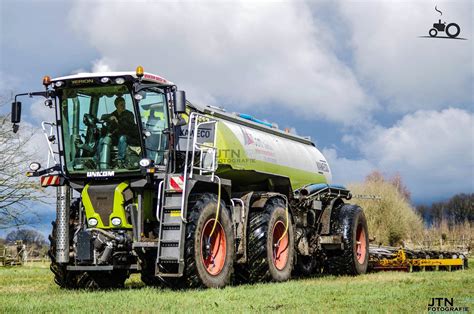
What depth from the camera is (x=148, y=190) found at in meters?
12.2

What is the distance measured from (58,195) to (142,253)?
2033mm

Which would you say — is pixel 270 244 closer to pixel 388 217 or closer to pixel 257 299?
pixel 257 299

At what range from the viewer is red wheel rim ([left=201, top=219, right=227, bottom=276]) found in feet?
38.7

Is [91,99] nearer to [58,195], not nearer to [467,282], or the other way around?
[58,195]

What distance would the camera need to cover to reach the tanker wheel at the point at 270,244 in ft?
43.0

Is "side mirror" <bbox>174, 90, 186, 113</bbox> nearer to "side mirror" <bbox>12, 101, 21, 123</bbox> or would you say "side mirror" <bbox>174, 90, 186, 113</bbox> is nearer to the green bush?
"side mirror" <bbox>12, 101, 21, 123</bbox>

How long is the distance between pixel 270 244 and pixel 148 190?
2844 millimetres

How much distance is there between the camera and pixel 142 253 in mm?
11500

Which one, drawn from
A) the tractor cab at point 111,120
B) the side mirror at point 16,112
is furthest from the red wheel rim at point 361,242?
the side mirror at point 16,112

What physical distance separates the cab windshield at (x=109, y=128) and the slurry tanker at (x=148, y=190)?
18mm

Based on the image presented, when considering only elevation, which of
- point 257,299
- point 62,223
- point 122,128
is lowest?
point 257,299

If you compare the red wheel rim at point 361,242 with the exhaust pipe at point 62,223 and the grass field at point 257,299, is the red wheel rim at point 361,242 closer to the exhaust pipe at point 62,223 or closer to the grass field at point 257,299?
the grass field at point 257,299

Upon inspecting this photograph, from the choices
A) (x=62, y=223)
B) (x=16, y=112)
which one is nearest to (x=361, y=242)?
(x=62, y=223)

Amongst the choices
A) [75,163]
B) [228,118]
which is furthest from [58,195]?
[228,118]
